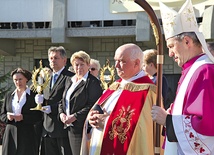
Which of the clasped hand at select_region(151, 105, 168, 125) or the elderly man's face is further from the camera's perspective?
the elderly man's face

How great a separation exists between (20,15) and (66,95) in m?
10.1

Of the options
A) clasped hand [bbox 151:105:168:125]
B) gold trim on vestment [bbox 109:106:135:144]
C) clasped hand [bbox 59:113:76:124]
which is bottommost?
clasped hand [bbox 59:113:76:124]

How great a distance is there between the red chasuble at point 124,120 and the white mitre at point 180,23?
0.98m

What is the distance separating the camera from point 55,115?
6379 millimetres

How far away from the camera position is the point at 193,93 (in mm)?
3205

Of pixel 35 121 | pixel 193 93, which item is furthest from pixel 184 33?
pixel 35 121

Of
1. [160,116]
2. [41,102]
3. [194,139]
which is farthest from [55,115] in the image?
[194,139]

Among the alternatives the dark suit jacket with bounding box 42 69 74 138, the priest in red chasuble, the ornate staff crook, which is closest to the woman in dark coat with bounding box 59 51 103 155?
the dark suit jacket with bounding box 42 69 74 138

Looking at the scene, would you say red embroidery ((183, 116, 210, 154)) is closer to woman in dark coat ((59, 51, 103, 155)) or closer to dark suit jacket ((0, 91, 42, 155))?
woman in dark coat ((59, 51, 103, 155))

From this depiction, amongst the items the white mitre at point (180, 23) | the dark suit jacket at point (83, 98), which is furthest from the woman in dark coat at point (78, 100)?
the white mitre at point (180, 23)

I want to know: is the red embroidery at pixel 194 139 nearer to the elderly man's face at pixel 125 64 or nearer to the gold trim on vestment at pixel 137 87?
the gold trim on vestment at pixel 137 87

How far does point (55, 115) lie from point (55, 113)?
5 cm

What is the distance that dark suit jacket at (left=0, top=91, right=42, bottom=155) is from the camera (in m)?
6.53

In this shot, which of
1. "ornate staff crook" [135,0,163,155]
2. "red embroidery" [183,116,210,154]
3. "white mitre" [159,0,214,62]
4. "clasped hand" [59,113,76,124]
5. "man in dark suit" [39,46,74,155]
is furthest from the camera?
"man in dark suit" [39,46,74,155]
